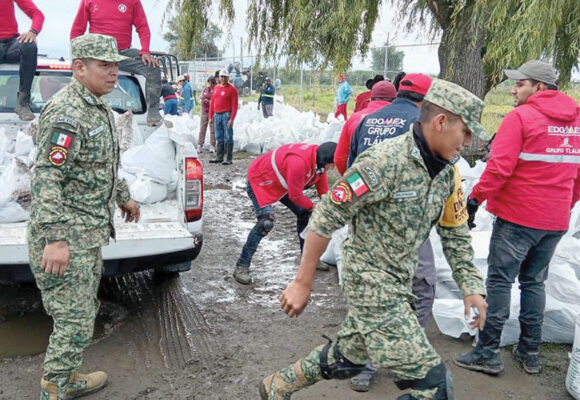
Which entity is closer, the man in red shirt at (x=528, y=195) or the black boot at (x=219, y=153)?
the man in red shirt at (x=528, y=195)

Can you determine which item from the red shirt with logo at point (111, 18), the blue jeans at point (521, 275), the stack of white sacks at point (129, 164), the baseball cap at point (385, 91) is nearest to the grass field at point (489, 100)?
the red shirt with logo at point (111, 18)

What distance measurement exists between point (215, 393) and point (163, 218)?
4.70 feet

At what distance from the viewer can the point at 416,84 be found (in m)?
3.54

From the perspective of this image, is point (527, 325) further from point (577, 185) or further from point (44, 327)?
point (44, 327)

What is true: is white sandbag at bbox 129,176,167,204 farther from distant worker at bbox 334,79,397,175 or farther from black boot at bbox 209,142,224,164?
black boot at bbox 209,142,224,164

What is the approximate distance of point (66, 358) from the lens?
287cm

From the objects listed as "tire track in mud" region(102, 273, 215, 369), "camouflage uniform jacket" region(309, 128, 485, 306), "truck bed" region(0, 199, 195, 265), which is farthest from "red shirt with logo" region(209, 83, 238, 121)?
"camouflage uniform jacket" region(309, 128, 485, 306)

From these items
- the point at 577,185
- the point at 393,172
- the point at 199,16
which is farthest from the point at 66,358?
the point at 199,16

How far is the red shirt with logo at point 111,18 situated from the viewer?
5.73 metres

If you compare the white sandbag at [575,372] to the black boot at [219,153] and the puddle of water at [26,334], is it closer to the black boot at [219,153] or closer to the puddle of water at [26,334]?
the puddle of water at [26,334]

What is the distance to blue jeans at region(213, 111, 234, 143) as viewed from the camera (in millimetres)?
10781

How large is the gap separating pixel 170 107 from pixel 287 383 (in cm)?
1271

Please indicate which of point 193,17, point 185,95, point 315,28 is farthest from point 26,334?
point 185,95

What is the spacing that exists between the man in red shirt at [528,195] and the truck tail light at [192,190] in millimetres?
1853
